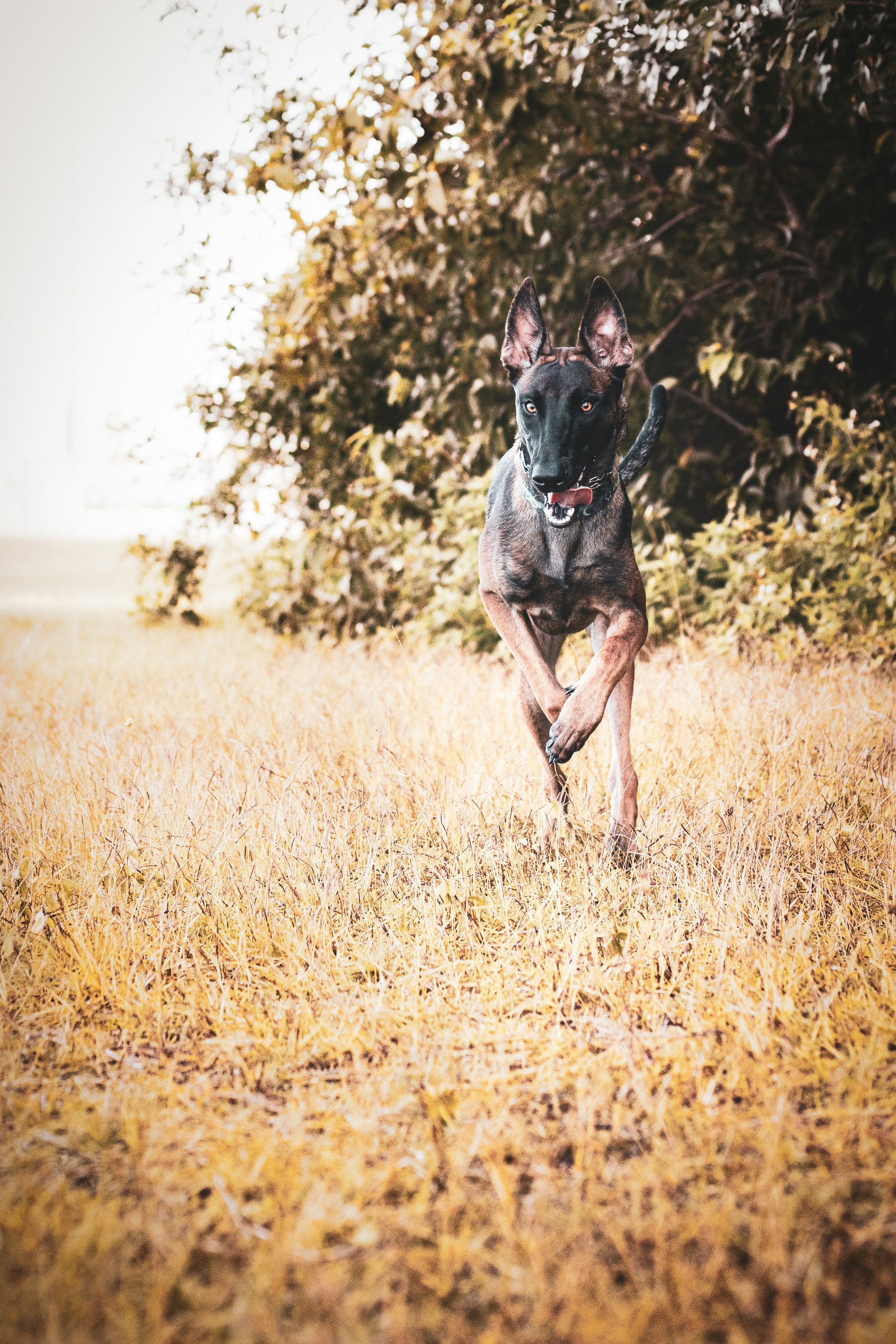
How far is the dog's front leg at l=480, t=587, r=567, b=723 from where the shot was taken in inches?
131

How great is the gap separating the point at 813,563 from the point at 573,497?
4.69 meters

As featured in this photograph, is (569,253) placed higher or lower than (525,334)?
higher

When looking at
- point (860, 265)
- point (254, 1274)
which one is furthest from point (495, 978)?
point (860, 265)

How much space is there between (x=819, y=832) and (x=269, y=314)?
6.98 meters

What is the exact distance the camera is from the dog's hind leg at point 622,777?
11.1ft

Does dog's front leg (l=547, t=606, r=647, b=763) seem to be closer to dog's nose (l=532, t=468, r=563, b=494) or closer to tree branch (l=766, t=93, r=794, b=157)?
dog's nose (l=532, t=468, r=563, b=494)

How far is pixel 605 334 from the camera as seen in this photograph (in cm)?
336

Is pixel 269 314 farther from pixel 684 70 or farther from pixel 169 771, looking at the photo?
pixel 169 771

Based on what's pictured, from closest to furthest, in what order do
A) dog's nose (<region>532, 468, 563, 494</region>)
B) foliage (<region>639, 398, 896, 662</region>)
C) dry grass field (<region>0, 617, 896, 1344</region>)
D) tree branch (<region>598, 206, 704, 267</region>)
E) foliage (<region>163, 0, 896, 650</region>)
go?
dry grass field (<region>0, 617, 896, 1344</region>), dog's nose (<region>532, 468, 563, 494</region>), foliage (<region>163, 0, 896, 650</region>), foliage (<region>639, 398, 896, 662</region>), tree branch (<region>598, 206, 704, 267</region>)

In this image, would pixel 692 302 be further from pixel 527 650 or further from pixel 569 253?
pixel 527 650

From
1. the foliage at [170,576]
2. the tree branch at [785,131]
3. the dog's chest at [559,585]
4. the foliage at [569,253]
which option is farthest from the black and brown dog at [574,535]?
the foliage at [170,576]

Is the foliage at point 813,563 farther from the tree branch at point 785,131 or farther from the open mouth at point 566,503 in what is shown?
the open mouth at point 566,503

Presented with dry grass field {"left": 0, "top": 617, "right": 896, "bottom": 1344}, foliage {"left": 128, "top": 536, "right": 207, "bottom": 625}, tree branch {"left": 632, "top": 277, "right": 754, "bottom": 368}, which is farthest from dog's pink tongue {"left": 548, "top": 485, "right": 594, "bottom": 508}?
foliage {"left": 128, "top": 536, "right": 207, "bottom": 625}

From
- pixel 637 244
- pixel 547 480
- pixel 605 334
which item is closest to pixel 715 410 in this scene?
pixel 637 244
